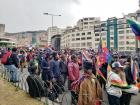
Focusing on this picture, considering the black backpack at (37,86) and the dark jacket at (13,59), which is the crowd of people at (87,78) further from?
the black backpack at (37,86)

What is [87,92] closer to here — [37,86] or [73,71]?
[37,86]

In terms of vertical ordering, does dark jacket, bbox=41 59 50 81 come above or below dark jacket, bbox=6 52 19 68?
below

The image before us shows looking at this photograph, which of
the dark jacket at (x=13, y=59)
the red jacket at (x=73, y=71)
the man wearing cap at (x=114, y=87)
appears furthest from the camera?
the dark jacket at (x=13, y=59)

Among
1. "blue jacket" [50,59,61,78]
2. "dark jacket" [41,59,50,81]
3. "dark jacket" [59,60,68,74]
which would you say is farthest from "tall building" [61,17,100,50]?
"blue jacket" [50,59,61,78]

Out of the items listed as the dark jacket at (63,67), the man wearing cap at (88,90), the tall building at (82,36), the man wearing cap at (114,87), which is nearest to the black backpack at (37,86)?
the dark jacket at (63,67)

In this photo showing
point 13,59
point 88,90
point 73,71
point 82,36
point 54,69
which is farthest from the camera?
point 82,36

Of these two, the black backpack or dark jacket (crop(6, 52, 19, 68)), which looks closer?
the black backpack

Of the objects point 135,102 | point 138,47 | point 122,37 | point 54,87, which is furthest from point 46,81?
point 122,37

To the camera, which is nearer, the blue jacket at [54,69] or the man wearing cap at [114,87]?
the man wearing cap at [114,87]

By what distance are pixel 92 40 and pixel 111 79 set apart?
122m

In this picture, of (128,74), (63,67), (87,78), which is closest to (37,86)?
(63,67)

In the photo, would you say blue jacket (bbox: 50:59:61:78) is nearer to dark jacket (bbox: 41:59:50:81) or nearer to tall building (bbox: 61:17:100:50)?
dark jacket (bbox: 41:59:50:81)

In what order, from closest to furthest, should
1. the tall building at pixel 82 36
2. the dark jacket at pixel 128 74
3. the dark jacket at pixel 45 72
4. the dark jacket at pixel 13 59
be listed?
the dark jacket at pixel 128 74 → the dark jacket at pixel 45 72 → the dark jacket at pixel 13 59 → the tall building at pixel 82 36

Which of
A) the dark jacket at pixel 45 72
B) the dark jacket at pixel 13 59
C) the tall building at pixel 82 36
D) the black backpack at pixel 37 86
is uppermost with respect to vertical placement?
the tall building at pixel 82 36
